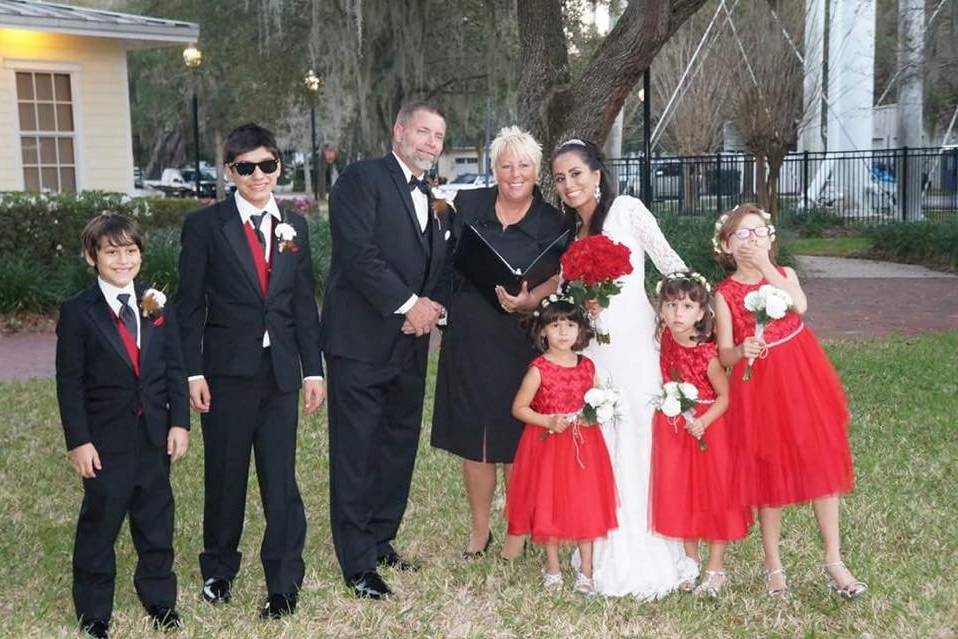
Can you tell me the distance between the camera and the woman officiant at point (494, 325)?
4750 mm

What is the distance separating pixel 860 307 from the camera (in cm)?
1357

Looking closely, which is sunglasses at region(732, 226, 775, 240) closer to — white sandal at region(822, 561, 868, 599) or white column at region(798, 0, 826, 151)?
white sandal at region(822, 561, 868, 599)

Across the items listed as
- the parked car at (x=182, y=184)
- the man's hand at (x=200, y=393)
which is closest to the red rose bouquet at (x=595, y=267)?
the man's hand at (x=200, y=393)

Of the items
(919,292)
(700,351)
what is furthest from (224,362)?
(919,292)

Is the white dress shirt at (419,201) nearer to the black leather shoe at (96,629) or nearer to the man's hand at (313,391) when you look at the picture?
the man's hand at (313,391)

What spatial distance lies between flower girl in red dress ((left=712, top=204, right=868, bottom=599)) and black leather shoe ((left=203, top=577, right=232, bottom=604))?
2127mm

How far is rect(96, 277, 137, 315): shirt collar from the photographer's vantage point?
13.5 ft

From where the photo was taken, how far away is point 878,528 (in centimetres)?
541

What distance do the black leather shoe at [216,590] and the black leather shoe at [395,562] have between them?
712mm

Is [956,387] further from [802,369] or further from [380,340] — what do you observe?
[380,340]

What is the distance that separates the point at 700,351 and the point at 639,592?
1005 millimetres

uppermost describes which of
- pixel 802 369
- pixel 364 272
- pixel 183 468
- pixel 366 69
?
pixel 366 69

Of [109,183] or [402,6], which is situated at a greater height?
[402,6]

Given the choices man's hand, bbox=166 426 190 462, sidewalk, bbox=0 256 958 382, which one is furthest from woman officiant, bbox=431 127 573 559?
sidewalk, bbox=0 256 958 382
